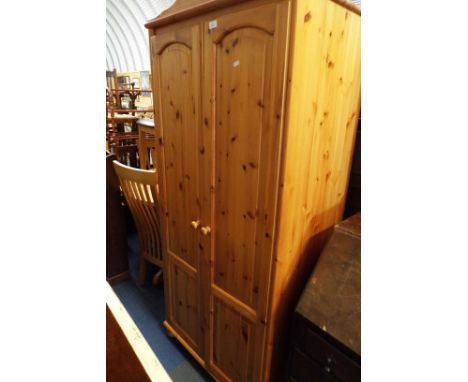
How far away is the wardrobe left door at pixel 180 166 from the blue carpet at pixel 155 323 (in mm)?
105

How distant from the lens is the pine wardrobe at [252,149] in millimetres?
857

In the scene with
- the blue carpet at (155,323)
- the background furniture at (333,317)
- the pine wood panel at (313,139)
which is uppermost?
the pine wood panel at (313,139)

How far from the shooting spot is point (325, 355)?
100 cm

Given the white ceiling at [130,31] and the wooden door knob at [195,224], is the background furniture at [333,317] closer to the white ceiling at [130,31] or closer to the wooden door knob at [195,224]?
the wooden door knob at [195,224]

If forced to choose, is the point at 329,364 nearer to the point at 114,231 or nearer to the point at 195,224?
the point at 195,224

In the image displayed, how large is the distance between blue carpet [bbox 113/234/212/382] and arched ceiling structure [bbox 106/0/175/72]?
567 centimetres

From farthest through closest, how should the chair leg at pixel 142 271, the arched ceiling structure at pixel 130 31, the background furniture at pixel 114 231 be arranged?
the arched ceiling structure at pixel 130 31 → the chair leg at pixel 142 271 → the background furniture at pixel 114 231

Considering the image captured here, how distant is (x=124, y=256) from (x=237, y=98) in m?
1.98

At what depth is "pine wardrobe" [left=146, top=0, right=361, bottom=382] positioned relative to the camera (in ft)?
2.81

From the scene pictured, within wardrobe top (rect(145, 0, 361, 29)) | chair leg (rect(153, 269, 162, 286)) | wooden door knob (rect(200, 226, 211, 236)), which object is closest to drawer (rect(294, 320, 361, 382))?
wooden door knob (rect(200, 226, 211, 236))

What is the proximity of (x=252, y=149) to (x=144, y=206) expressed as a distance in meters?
1.33

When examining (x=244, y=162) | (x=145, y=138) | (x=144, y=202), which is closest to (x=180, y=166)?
(x=244, y=162)

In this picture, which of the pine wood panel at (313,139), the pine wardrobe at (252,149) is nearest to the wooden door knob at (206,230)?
the pine wardrobe at (252,149)
